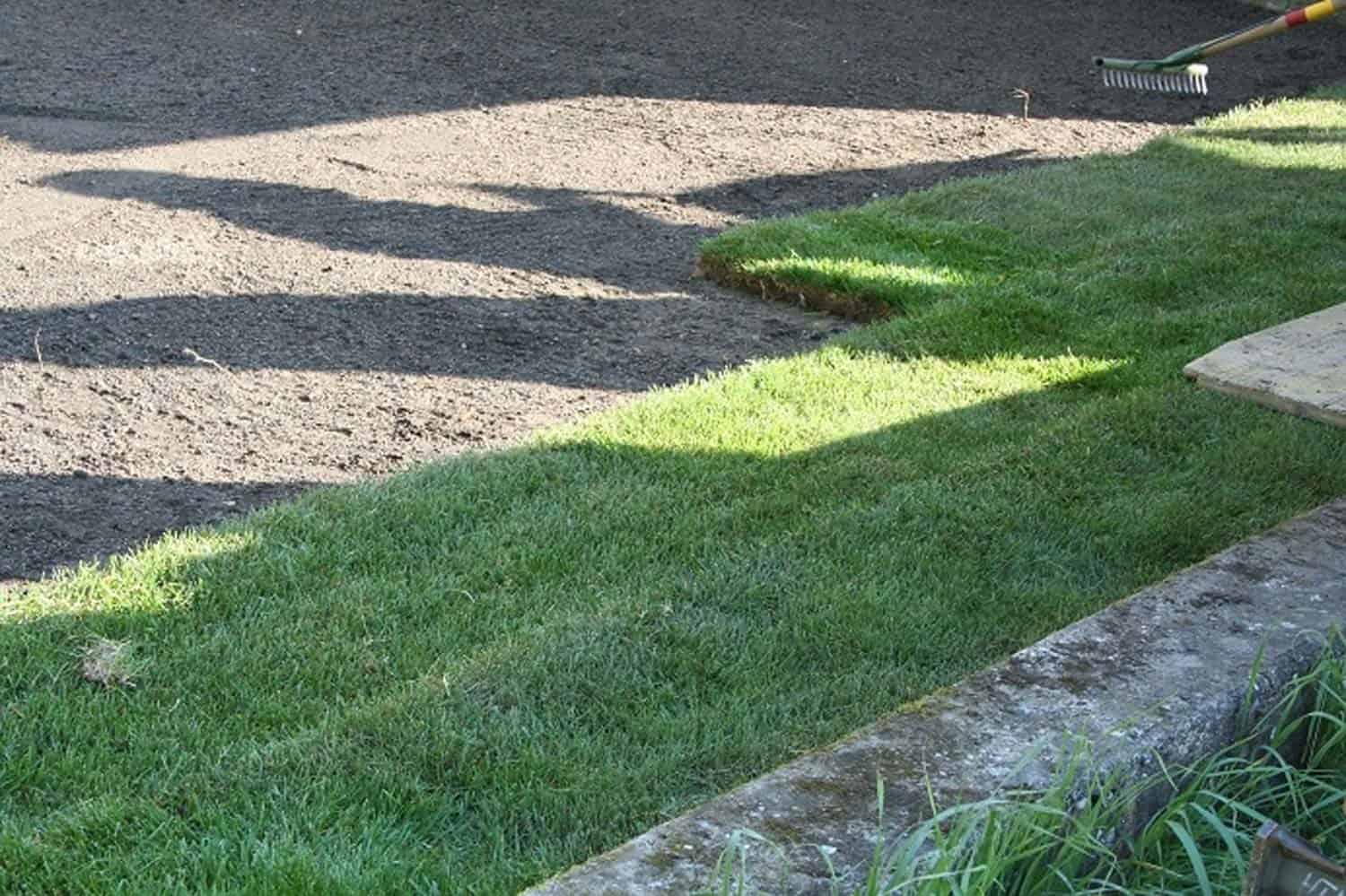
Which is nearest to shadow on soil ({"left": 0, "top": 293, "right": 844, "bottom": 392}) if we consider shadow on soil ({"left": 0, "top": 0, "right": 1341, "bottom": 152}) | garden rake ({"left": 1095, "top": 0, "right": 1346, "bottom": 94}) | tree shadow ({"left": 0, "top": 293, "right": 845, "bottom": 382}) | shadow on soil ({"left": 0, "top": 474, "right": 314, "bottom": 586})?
tree shadow ({"left": 0, "top": 293, "right": 845, "bottom": 382})

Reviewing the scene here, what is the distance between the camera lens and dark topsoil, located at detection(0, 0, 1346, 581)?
524cm

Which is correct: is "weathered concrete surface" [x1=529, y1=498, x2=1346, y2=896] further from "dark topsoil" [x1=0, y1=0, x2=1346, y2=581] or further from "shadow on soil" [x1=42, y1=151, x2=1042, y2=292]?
"shadow on soil" [x1=42, y1=151, x2=1042, y2=292]

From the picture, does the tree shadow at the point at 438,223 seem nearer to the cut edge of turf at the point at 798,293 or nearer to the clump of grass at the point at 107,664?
the cut edge of turf at the point at 798,293

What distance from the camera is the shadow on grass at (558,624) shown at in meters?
3.11

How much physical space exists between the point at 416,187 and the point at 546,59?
271 cm

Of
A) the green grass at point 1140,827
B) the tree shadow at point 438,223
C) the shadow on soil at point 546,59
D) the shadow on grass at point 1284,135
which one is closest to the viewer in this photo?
the green grass at point 1140,827

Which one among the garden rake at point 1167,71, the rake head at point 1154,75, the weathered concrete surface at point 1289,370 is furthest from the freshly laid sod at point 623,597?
the rake head at point 1154,75

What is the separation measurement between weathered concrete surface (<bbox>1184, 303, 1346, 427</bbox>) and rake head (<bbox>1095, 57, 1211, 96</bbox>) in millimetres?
3917

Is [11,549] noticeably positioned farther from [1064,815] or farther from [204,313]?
[1064,815]

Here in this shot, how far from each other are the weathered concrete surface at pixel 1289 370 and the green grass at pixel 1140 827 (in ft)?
4.51

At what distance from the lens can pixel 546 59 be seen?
10102 millimetres

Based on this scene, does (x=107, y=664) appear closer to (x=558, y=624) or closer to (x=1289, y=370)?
(x=558, y=624)

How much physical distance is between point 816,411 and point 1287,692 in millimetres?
2627

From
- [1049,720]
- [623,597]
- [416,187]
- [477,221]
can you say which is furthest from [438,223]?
[1049,720]
